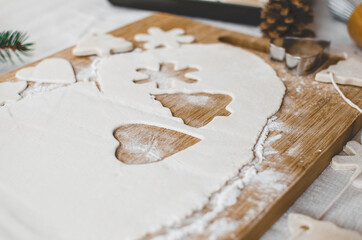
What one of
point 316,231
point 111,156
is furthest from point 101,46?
Answer: point 316,231

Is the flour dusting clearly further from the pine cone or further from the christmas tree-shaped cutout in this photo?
the pine cone

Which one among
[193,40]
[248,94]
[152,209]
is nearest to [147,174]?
[152,209]

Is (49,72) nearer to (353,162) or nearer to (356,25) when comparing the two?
(353,162)

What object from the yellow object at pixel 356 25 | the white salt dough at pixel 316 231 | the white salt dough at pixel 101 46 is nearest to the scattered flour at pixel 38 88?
the white salt dough at pixel 101 46

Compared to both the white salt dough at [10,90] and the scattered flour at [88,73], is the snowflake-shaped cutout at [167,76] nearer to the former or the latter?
the scattered flour at [88,73]

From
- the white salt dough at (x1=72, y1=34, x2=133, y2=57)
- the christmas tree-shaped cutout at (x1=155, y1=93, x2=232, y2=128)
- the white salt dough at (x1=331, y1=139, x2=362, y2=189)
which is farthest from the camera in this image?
the white salt dough at (x1=72, y1=34, x2=133, y2=57)

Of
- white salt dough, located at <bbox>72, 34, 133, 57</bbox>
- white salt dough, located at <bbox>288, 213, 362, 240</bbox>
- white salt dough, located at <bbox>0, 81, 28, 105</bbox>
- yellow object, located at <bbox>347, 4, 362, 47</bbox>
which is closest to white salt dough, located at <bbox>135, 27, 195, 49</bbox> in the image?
white salt dough, located at <bbox>72, 34, 133, 57</bbox>
